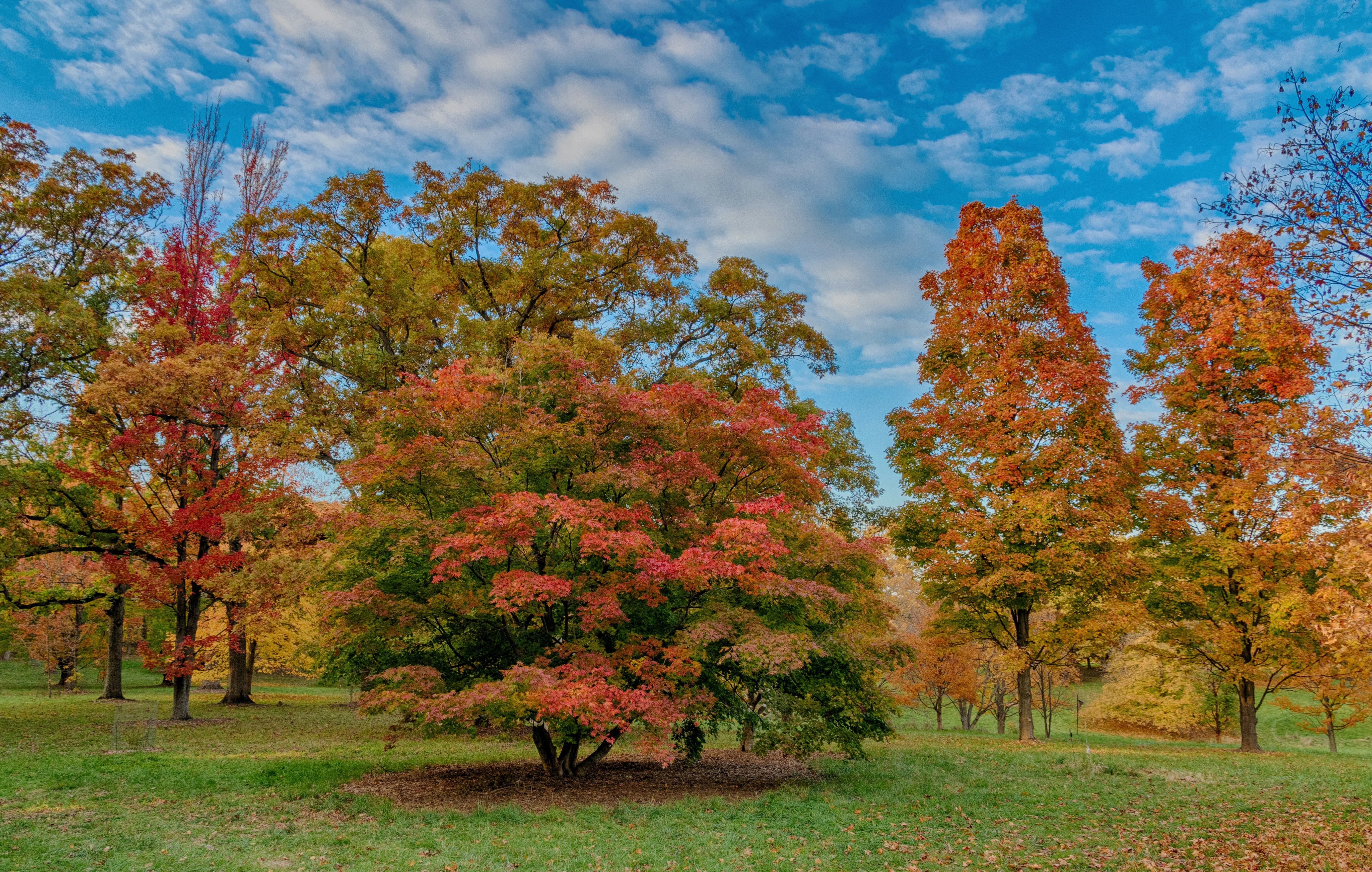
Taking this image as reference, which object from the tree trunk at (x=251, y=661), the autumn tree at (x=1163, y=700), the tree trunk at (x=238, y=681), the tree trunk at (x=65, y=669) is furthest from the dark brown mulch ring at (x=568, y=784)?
the tree trunk at (x=65, y=669)

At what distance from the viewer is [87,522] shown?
17672 millimetres

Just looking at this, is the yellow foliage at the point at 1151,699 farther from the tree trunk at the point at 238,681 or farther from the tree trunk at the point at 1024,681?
the tree trunk at the point at 238,681

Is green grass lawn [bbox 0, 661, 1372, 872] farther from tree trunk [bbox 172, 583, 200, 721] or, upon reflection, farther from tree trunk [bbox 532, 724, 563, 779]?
tree trunk [bbox 172, 583, 200, 721]

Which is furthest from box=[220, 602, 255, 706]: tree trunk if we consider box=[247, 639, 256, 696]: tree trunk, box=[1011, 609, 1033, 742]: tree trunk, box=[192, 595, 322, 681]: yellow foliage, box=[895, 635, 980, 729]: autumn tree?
box=[1011, 609, 1033, 742]: tree trunk

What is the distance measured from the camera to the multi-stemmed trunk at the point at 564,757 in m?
12.0

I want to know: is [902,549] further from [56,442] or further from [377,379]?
[56,442]

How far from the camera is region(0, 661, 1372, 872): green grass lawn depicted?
7.50 metres

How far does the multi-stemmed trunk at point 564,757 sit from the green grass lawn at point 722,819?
219 centimetres

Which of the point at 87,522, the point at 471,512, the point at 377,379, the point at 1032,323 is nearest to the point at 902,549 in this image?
the point at 1032,323

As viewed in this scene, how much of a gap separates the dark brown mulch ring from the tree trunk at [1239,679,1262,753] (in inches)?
497

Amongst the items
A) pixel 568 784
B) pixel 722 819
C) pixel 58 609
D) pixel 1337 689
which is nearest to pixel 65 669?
pixel 58 609

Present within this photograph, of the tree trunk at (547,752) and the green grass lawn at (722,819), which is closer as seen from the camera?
the green grass lawn at (722,819)

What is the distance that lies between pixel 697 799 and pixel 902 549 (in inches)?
444

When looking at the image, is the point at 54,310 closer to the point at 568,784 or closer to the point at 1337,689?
the point at 568,784
